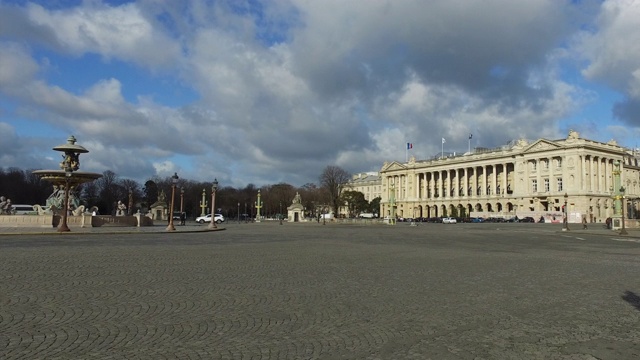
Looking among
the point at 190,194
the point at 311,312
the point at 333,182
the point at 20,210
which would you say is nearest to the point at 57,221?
the point at 20,210

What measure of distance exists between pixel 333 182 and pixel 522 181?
51707 millimetres

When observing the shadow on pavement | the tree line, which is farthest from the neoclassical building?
the shadow on pavement

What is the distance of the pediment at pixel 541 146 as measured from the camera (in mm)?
124188

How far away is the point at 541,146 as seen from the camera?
419 feet

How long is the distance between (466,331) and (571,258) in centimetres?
1507

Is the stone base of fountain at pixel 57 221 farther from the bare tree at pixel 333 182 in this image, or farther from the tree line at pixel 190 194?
the bare tree at pixel 333 182

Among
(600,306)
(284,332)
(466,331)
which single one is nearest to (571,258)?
(600,306)

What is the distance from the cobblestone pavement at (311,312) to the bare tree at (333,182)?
10241 cm

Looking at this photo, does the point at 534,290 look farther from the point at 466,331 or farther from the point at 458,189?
the point at 458,189

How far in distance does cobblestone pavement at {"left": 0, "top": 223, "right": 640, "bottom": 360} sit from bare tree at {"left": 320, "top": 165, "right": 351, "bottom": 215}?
102 m

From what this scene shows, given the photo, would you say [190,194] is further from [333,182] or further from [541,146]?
[541,146]

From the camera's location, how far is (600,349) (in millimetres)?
6695

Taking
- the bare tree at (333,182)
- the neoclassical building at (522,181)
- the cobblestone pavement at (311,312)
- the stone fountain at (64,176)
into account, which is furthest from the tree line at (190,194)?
the cobblestone pavement at (311,312)

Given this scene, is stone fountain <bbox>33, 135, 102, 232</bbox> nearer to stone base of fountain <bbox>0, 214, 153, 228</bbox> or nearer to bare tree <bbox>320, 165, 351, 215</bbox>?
stone base of fountain <bbox>0, 214, 153, 228</bbox>
